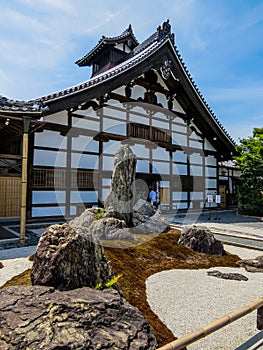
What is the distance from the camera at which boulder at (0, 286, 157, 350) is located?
5.99ft

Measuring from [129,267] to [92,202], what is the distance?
270 inches

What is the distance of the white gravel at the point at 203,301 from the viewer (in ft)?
9.00

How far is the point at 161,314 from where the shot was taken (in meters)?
3.13

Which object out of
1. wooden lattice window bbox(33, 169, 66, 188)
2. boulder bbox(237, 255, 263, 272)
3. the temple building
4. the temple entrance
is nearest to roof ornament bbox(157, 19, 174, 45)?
the temple building

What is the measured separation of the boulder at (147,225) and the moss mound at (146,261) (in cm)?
37

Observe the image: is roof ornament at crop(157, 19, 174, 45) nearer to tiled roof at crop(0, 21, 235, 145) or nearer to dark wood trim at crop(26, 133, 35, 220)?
tiled roof at crop(0, 21, 235, 145)

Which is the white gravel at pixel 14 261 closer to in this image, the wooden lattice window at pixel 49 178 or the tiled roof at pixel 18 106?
the tiled roof at pixel 18 106

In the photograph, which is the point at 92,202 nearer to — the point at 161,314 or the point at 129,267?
the point at 129,267

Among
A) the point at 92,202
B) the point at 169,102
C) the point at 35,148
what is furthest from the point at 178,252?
the point at 169,102

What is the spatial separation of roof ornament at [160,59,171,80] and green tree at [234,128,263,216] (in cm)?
640

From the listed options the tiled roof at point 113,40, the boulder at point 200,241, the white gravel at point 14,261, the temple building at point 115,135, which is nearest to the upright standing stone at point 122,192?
the boulder at point 200,241

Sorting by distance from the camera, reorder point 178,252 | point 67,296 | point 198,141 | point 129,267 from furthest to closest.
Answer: point 198,141 < point 178,252 < point 129,267 < point 67,296

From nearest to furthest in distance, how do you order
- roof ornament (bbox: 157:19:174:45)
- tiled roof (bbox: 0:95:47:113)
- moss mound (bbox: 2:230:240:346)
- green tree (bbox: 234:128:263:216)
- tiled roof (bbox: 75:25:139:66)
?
1. moss mound (bbox: 2:230:240:346)
2. tiled roof (bbox: 0:95:47:113)
3. roof ornament (bbox: 157:19:174:45)
4. green tree (bbox: 234:128:263:216)
5. tiled roof (bbox: 75:25:139:66)

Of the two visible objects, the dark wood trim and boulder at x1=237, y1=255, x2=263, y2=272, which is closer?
boulder at x1=237, y1=255, x2=263, y2=272
